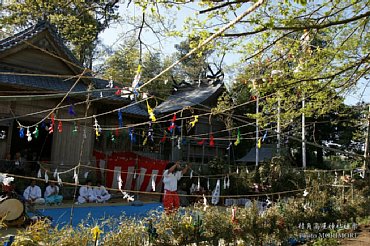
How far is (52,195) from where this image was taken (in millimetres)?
10312

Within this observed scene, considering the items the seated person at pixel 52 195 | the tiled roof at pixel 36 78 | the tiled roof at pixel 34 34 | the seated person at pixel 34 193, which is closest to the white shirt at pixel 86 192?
the seated person at pixel 52 195

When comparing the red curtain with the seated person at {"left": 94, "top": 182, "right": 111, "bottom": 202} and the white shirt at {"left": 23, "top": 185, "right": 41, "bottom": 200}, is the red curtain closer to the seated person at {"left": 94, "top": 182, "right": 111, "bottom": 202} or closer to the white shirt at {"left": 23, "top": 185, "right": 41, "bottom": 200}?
the seated person at {"left": 94, "top": 182, "right": 111, "bottom": 202}

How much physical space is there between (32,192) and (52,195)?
64 cm

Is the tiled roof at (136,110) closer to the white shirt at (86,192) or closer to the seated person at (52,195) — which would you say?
the white shirt at (86,192)

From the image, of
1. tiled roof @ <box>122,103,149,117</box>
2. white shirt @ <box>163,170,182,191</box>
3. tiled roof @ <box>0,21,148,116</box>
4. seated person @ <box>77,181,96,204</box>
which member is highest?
tiled roof @ <box>0,21,148,116</box>

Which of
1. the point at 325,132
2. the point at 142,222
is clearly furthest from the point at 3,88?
the point at 325,132

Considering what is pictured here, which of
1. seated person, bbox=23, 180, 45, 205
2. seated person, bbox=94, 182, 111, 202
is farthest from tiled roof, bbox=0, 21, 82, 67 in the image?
seated person, bbox=94, 182, 111, 202

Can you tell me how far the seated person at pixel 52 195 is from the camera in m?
10.0

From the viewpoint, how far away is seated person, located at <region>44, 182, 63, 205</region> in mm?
10017

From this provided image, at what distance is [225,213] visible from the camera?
552 cm

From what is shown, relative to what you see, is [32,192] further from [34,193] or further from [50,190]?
[50,190]

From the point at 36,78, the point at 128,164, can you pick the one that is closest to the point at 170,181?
the point at 128,164

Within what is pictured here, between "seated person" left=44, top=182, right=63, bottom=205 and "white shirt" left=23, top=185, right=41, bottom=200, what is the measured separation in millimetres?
306

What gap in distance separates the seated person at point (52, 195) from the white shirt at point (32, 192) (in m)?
0.31
